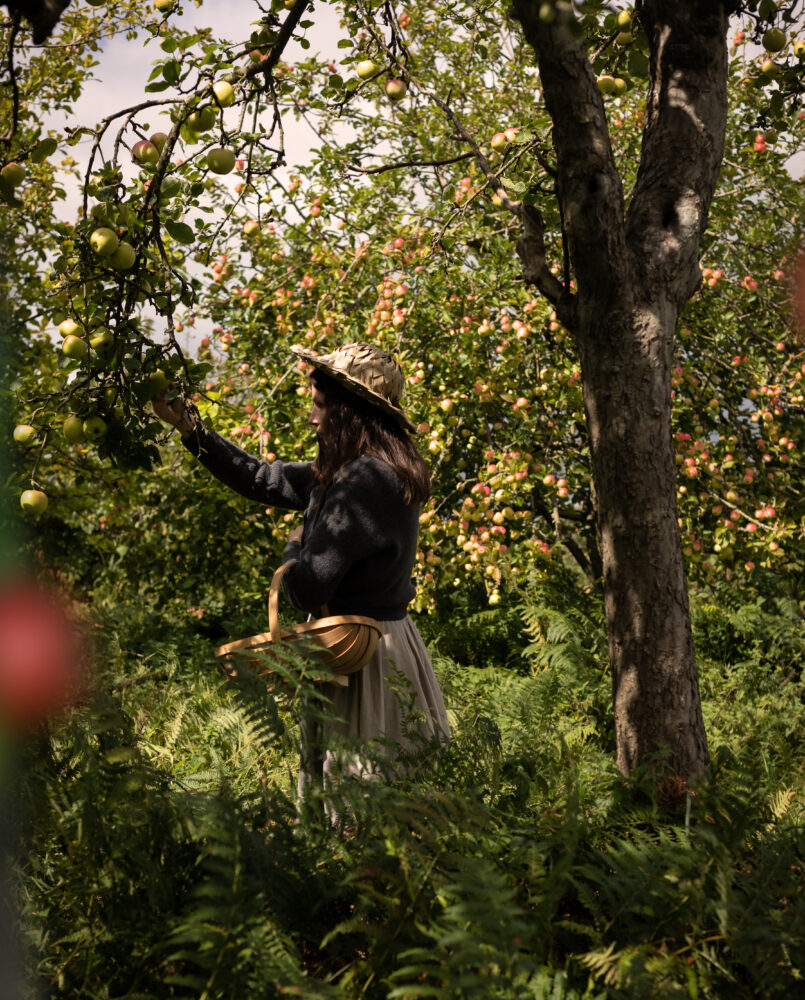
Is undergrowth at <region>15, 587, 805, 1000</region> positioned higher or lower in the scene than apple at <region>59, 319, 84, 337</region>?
lower

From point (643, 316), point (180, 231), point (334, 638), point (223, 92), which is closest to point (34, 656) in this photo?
point (334, 638)

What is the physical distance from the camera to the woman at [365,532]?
91.4 inches

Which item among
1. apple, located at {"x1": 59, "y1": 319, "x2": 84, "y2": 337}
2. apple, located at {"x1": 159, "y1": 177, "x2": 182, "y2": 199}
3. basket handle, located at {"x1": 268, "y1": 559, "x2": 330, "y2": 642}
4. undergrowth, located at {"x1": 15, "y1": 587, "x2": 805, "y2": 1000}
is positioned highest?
apple, located at {"x1": 159, "y1": 177, "x2": 182, "y2": 199}

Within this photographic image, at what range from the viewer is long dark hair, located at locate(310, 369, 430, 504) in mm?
2469

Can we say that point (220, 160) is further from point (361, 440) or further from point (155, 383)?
point (361, 440)

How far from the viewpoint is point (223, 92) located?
82.2 inches

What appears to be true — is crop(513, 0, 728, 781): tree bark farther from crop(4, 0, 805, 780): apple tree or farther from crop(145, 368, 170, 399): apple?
crop(145, 368, 170, 399): apple

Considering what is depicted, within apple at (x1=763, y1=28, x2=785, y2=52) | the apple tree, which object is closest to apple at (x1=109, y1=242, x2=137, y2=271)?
the apple tree

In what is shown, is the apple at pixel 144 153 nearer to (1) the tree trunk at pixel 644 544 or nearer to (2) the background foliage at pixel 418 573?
(2) the background foliage at pixel 418 573

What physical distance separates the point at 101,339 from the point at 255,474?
0.96 m

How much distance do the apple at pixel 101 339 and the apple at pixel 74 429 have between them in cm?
20

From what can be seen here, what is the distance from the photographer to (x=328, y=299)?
5.28m

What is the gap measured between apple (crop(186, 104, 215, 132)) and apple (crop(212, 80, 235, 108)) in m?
0.04

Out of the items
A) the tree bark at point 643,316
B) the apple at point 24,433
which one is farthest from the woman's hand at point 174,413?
the tree bark at point 643,316
